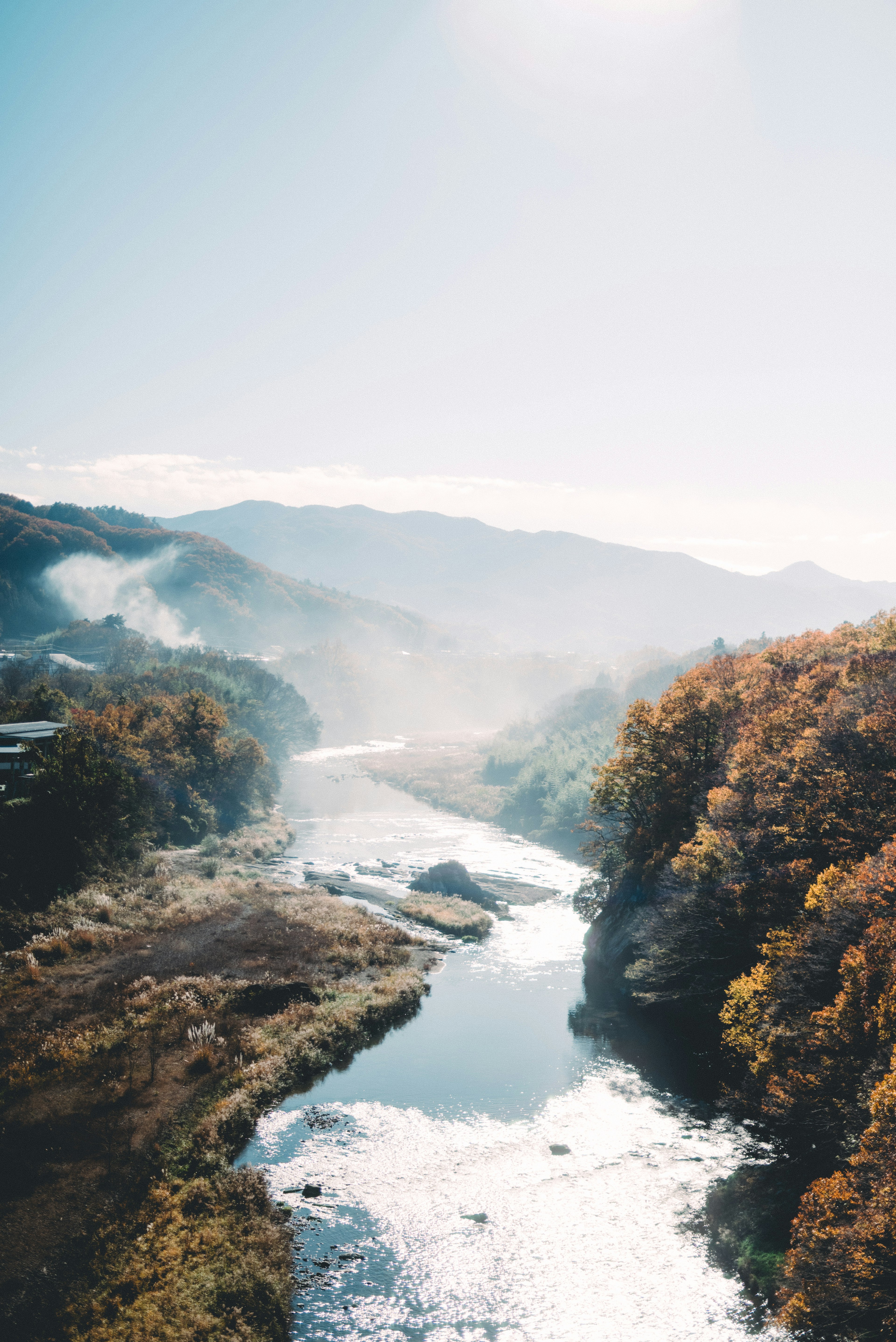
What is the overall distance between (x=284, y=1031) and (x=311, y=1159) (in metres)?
9.40

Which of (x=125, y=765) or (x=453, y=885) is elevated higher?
(x=125, y=765)

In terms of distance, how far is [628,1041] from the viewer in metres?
39.2

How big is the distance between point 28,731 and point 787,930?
61972mm

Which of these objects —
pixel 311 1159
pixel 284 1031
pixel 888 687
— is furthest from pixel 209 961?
pixel 888 687

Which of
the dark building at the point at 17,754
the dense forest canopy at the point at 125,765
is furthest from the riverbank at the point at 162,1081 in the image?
the dark building at the point at 17,754

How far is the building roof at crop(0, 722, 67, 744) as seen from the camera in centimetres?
6206

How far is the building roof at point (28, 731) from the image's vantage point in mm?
Answer: 62062

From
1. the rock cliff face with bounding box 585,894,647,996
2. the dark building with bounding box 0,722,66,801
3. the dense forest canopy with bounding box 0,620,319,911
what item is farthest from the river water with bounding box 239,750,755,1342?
the dark building with bounding box 0,722,66,801

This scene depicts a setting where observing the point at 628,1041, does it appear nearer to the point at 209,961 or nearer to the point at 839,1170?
the point at 839,1170

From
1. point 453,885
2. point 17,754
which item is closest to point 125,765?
point 17,754

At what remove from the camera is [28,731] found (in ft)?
210

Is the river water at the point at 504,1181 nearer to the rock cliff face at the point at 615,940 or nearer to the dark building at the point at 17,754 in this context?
the rock cliff face at the point at 615,940

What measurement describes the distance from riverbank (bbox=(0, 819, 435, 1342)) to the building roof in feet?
62.7

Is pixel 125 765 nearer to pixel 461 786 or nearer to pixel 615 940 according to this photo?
pixel 615 940
